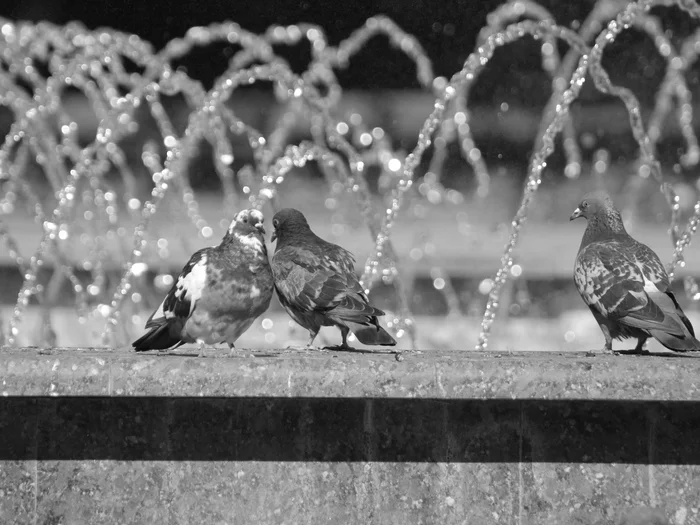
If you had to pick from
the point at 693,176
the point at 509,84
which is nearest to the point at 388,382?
the point at 693,176

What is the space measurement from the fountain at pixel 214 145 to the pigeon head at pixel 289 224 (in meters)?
1.61

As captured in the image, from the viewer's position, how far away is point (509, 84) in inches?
1035

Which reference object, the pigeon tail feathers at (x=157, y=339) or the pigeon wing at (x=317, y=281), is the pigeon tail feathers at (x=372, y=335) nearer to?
the pigeon wing at (x=317, y=281)

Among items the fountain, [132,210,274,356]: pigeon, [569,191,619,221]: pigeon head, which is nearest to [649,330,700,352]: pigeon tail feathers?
[569,191,619,221]: pigeon head

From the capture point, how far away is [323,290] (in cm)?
475

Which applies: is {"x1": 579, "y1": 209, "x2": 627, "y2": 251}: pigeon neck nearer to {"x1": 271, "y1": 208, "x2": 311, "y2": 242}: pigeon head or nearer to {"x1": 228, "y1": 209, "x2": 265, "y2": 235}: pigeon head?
{"x1": 271, "y1": 208, "x2": 311, "y2": 242}: pigeon head

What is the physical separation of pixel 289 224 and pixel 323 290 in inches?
28.7

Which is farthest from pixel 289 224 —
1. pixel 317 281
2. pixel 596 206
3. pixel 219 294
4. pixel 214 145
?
pixel 214 145

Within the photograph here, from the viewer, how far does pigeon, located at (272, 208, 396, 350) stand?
181 inches

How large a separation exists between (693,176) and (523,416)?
70.6 feet

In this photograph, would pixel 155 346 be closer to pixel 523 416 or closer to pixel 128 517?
pixel 128 517

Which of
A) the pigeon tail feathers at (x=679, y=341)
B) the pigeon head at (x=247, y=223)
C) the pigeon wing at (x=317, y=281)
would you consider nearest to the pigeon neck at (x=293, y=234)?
the pigeon wing at (x=317, y=281)

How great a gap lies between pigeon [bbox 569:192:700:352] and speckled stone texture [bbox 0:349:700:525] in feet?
2.26

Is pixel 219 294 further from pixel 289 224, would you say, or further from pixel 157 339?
pixel 289 224
